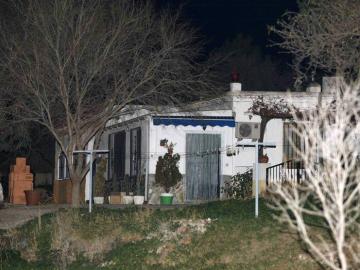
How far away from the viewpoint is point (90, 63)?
26109 mm

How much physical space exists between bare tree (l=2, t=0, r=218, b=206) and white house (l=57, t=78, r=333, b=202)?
0.60m

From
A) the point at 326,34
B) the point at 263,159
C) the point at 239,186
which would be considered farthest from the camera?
the point at 239,186

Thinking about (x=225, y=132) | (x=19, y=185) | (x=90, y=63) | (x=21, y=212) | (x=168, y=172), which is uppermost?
(x=90, y=63)

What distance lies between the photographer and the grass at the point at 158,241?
1535cm

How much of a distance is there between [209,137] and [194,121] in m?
0.97

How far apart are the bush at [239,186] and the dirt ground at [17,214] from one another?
15.6 feet

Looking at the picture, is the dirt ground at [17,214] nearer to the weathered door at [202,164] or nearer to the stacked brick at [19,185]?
the stacked brick at [19,185]

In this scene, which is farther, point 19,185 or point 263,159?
point 19,185

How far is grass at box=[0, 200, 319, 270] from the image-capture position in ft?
50.4

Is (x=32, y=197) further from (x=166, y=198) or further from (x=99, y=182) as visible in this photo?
(x=166, y=198)

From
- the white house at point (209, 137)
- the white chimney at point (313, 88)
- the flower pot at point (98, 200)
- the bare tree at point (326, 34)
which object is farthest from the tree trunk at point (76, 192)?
the bare tree at point (326, 34)

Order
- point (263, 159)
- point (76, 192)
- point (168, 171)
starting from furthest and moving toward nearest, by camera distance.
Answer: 1. point (168, 171)
2. point (263, 159)
3. point (76, 192)

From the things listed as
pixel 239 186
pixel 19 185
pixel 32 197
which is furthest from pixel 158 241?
pixel 19 185

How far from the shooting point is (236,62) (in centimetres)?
5759
